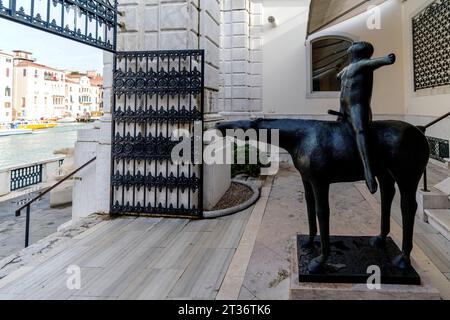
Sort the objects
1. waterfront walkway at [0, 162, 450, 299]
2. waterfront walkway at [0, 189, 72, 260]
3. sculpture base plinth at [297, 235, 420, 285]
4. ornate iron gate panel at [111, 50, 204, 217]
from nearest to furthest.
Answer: sculpture base plinth at [297, 235, 420, 285] < waterfront walkway at [0, 162, 450, 299] < ornate iron gate panel at [111, 50, 204, 217] < waterfront walkway at [0, 189, 72, 260]

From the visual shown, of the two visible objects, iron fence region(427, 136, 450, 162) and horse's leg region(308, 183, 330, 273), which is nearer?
horse's leg region(308, 183, 330, 273)

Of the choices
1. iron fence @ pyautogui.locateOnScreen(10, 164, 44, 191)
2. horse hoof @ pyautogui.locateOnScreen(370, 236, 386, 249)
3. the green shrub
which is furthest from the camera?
iron fence @ pyautogui.locateOnScreen(10, 164, 44, 191)


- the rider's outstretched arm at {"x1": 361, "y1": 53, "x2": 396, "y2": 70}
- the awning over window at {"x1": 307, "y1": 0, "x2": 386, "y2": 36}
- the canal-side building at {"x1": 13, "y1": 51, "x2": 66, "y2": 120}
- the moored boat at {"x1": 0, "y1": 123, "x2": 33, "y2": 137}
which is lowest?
the rider's outstretched arm at {"x1": 361, "y1": 53, "x2": 396, "y2": 70}

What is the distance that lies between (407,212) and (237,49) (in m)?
8.55

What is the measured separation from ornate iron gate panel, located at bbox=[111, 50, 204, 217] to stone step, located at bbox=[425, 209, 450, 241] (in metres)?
3.27

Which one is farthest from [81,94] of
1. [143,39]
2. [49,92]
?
[143,39]

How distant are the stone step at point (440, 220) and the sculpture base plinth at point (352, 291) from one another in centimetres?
188

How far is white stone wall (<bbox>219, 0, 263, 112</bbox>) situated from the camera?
9680 millimetres

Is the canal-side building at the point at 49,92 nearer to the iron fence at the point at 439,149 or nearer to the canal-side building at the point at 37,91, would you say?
the canal-side building at the point at 37,91

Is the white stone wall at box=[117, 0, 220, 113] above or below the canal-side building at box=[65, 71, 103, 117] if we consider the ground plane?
below

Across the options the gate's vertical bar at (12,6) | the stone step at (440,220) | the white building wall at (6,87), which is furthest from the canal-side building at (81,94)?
the stone step at (440,220)

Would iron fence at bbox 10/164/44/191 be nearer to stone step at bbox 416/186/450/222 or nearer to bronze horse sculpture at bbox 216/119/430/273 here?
bronze horse sculpture at bbox 216/119/430/273

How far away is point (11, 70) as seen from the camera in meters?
31.1

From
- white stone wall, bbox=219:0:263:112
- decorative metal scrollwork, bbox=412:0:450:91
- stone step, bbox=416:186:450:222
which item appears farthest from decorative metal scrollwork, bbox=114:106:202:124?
decorative metal scrollwork, bbox=412:0:450:91
